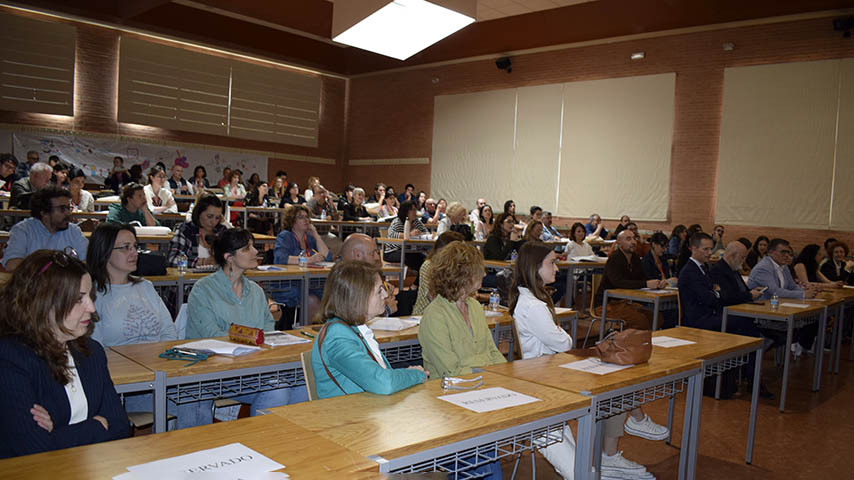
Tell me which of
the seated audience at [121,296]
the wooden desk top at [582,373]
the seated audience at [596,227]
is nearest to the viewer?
the wooden desk top at [582,373]

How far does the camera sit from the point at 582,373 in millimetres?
2654

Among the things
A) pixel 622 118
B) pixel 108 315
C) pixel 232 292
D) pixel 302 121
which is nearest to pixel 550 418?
pixel 232 292

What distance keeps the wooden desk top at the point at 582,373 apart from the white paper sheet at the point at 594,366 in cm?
4

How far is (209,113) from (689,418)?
1444 centimetres

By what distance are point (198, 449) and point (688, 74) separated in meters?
12.8

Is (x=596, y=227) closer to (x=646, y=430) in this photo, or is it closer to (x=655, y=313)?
(x=655, y=313)

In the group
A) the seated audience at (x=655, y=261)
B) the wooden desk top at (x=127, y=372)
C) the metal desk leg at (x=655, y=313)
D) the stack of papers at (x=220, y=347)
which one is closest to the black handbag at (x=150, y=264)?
the stack of papers at (x=220, y=347)

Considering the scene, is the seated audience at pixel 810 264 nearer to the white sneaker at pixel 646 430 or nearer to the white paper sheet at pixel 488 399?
the white sneaker at pixel 646 430

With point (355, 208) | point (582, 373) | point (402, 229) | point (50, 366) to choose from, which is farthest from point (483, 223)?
point (50, 366)

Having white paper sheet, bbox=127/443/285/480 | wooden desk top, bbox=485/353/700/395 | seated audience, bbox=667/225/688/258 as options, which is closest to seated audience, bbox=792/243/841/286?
seated audience, bbox=667/225/688/258


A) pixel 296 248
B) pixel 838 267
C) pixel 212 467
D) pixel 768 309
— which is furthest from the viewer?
pixel 838 267

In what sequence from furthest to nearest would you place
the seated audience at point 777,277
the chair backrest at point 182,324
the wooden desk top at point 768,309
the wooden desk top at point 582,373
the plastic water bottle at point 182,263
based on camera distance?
the seated audience at point 777,277, the wooden desk top at point 768,309, the plastic water bottle at point 182,263, the chair backrest at point 182,324, the wooden desk top at point 582,373

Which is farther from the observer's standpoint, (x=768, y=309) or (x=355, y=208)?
(x=355, y=208)

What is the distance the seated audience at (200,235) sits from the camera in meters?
5.29
